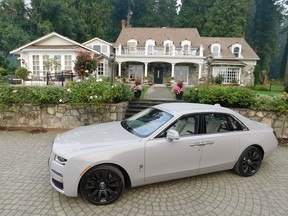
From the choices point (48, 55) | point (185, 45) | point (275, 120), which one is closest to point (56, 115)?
point (275, 120)

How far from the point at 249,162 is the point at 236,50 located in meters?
25.4

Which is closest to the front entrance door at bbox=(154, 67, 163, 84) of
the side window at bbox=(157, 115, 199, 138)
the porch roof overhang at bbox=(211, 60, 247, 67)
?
the porch roof overhang at bbox=(211, 60, 247, 67)

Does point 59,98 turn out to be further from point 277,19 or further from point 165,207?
point 277,19

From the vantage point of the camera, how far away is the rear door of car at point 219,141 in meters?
3.65

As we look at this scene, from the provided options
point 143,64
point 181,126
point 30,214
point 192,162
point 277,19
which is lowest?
point 30,214

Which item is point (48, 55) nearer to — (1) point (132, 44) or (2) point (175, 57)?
(1) point (132, 44)

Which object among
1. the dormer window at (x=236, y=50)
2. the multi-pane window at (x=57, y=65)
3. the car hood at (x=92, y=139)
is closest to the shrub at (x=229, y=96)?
the car hood at (x=92, y=139)

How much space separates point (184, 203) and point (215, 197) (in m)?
0.60

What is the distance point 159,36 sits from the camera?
27156mm

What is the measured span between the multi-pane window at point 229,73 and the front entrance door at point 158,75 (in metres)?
6.74

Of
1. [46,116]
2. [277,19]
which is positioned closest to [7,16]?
[46,116]

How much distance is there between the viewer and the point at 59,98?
282 inches

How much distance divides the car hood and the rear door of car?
4.42 feet

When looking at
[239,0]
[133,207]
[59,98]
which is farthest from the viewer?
[239,0]
